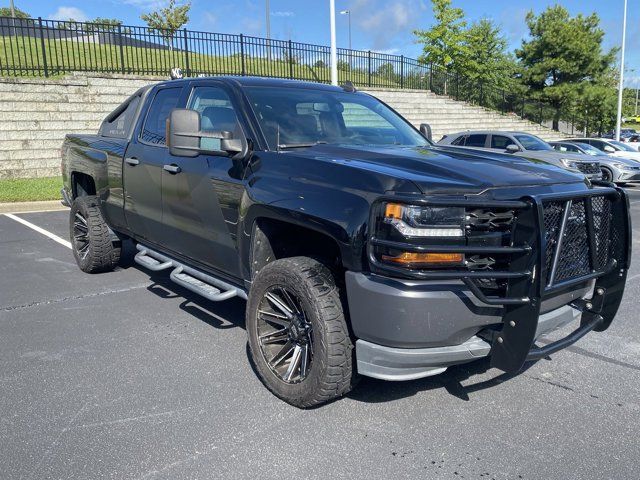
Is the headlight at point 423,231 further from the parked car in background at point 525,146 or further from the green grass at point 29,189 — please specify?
the parked car in background at point 525,146

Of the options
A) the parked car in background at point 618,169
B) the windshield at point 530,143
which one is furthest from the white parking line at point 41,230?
the parked car in background at point 618,169

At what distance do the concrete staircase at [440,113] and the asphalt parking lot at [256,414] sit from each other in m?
18.4

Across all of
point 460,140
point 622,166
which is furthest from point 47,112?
point 622,166

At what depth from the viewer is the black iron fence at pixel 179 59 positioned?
15.4 m

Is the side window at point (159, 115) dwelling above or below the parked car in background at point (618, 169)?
above

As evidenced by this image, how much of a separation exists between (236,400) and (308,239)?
1.08 meters

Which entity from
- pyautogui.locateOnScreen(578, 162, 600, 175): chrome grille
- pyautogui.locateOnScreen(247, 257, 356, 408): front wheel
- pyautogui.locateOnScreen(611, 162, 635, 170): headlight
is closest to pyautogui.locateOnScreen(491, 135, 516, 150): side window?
pyautogui.locateOnScreen(578, 162, 600, 175): chrome grille

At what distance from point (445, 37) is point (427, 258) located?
32244mm

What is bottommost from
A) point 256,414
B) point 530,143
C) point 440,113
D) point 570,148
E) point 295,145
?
point 256,414

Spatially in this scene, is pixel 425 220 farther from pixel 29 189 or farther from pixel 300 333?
pixel 29 189

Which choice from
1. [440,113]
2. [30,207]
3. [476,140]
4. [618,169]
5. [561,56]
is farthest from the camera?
[561,56]

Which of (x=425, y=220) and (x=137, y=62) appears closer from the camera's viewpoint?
(x=425, y=220)

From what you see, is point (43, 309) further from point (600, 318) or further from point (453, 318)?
point (600, 318)

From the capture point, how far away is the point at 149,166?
15.7 ft
